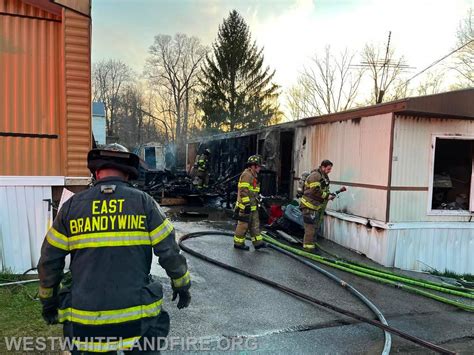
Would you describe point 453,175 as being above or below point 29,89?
below

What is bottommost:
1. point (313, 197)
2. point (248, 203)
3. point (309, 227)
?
point (309, 227)

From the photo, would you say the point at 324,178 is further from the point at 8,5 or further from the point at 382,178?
the point at 8,5

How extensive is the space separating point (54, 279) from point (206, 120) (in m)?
33.7

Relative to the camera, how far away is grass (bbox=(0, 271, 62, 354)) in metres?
3.56

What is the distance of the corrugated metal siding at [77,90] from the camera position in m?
5.37

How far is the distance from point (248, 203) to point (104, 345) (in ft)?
17.1

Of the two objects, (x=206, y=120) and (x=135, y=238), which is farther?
(x=206, y=120)

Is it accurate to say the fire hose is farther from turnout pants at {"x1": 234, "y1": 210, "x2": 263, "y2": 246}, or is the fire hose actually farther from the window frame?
the window frame

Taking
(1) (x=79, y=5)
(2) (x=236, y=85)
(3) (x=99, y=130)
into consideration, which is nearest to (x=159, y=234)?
(1) (x=79, y=5)

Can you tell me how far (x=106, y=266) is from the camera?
2.20 metres

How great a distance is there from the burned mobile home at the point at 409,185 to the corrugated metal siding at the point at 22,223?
573 cm

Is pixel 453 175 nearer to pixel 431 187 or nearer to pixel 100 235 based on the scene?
pixel 431 187

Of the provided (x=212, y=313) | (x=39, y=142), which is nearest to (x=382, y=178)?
(x=212, y=313)

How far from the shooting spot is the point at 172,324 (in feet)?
13.6
